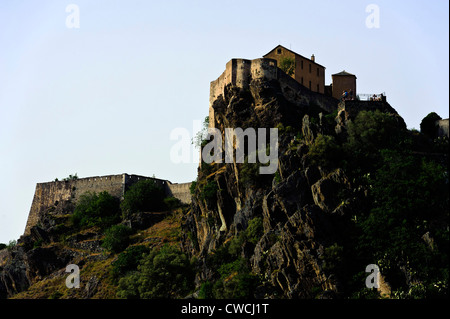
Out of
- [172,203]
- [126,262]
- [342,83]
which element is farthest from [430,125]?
[172,203]

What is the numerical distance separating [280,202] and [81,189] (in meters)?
46.4

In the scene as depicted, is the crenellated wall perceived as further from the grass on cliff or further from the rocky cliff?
the grass on cliff

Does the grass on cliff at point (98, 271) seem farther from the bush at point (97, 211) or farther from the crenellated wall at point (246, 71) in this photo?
the crenellated wall at point (246, 71)

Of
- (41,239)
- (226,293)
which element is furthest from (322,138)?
(41,239)

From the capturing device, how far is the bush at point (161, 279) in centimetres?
6894

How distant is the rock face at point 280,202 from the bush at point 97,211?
17871 mm

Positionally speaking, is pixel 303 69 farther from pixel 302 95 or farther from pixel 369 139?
pixel 369 139

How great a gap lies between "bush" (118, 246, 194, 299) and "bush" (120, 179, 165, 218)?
69.5 feet

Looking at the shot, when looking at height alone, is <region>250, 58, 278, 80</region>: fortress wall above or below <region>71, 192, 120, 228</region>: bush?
above

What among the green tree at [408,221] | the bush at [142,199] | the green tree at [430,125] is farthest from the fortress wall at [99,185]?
the green tree at [408,221]

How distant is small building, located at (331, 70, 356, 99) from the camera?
262 ft

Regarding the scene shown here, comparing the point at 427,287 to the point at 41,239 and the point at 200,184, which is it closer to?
the point at 200,184

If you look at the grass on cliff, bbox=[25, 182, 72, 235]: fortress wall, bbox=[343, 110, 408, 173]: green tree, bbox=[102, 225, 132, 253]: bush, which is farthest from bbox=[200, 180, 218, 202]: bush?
bbox=[25, 182, 72, 235]: fortress wall
